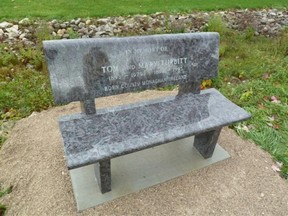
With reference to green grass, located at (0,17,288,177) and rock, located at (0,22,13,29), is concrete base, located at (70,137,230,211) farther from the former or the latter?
rock, located at (0,22,13,29)

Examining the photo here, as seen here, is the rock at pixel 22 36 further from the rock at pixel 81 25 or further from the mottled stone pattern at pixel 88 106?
the mottled stone pattern at pixel 88 106

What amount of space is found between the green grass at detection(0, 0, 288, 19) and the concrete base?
614 cm

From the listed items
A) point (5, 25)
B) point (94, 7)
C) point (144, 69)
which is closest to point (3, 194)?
point (144, 69)

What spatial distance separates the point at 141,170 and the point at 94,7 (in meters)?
7.26

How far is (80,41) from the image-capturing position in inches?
115

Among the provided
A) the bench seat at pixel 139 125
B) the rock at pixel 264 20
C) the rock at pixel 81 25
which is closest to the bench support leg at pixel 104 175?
the bench seat at pixel 139 125

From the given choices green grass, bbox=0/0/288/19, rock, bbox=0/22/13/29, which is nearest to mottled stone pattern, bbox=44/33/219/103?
rock, bbox=0/22/13/29

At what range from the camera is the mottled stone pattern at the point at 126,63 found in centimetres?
293

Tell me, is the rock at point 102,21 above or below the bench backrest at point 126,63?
below

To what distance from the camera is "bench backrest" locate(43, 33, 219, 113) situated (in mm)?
2926

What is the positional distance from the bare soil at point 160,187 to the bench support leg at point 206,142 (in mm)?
241

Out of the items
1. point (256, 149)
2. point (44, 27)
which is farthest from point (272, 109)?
point (44, 27)

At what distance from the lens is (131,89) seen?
3400 millimetres

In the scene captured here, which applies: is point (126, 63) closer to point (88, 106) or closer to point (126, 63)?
point (126, 63)
